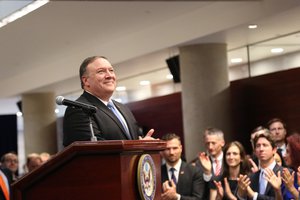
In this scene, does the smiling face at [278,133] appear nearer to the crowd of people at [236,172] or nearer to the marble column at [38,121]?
the crowd of people at [236,172]

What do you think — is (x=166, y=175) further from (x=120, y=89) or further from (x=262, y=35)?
(x=120, y=89)

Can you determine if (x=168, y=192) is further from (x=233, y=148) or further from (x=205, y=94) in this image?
(x=205, y=94)

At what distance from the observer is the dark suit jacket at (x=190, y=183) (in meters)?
5.43

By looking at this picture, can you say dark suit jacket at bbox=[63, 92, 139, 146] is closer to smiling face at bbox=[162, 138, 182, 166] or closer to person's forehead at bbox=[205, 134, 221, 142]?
smiling face at bbox=[162, 138, 182, 166]

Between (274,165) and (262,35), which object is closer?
(274,165)

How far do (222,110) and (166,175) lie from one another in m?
3.79

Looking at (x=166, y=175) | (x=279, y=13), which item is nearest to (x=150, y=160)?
(x=166, y=175)

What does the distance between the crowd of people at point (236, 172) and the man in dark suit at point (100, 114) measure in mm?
1837

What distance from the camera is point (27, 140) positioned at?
47.9ft

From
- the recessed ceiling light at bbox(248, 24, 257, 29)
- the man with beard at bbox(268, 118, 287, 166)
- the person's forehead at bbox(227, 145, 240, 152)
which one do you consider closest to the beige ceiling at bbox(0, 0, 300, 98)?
the recessed ceiling light at bbox(248, 24, 257, 29)

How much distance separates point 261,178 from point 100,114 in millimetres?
2490

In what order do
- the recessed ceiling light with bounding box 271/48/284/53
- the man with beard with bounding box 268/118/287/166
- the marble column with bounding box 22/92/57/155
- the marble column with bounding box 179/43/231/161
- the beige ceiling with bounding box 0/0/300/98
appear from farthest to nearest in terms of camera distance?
the marble column with bounding box 22/92/57/155 < the marble column with bounding box 179/43/231/161 < the recessed ceiling light with bounding box 271/48/284/53 < the beige ceiling with bounding box 0/0/300/98 < the man with beard with bounding box 268/118/287/166

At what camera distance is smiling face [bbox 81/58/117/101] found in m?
3.02

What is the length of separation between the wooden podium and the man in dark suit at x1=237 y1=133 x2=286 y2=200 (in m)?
2.47
